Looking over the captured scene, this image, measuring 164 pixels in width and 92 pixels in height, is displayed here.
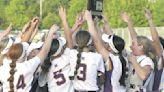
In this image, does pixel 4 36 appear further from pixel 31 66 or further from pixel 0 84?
pixel 31 66

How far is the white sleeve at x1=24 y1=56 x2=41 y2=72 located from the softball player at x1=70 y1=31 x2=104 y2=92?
51cm

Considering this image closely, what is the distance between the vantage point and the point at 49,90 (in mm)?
6512

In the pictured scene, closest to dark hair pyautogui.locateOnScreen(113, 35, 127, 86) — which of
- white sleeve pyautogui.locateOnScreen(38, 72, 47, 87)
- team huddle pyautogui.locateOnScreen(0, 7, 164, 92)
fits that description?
team huddle pyautogui.locateOnScreen(0, 7, 164, 92)

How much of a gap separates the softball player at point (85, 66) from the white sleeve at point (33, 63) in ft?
1.67

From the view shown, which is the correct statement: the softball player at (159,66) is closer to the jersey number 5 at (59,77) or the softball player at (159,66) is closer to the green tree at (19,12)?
the jersey number 5 at (59,77)

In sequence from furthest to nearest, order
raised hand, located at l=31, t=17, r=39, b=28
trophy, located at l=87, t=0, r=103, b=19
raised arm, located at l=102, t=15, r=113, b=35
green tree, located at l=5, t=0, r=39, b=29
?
green tree, located at l=5, t=0, r=39, b=29, raised arm, located at l=102, t=15, r=113, b=35, trophy, located at l=87, t=0, r=103, b=19, raised hand, located at l=31, t=17, r=39, b=28

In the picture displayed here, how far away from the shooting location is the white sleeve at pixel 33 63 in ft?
19.9

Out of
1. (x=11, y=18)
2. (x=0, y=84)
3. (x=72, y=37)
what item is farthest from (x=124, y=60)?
(x=11, y=18)

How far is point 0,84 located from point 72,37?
1227mm

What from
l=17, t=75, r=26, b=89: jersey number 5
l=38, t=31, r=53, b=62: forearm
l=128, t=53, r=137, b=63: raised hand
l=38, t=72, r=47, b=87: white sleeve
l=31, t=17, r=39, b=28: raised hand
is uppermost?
l=31, t=17, r=39, b=28: raised hand

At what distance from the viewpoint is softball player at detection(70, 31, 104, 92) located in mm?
6355

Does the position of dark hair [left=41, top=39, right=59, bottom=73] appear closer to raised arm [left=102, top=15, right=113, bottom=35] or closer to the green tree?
raised arm [left=102, top=15, right=113, bottom=35]

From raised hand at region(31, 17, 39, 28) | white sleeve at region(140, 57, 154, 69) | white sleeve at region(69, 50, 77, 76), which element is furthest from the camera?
raised hand at region(31, 17, 39, 28)

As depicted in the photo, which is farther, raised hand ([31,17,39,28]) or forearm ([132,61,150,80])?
raised hand ([31,17,39,28])
